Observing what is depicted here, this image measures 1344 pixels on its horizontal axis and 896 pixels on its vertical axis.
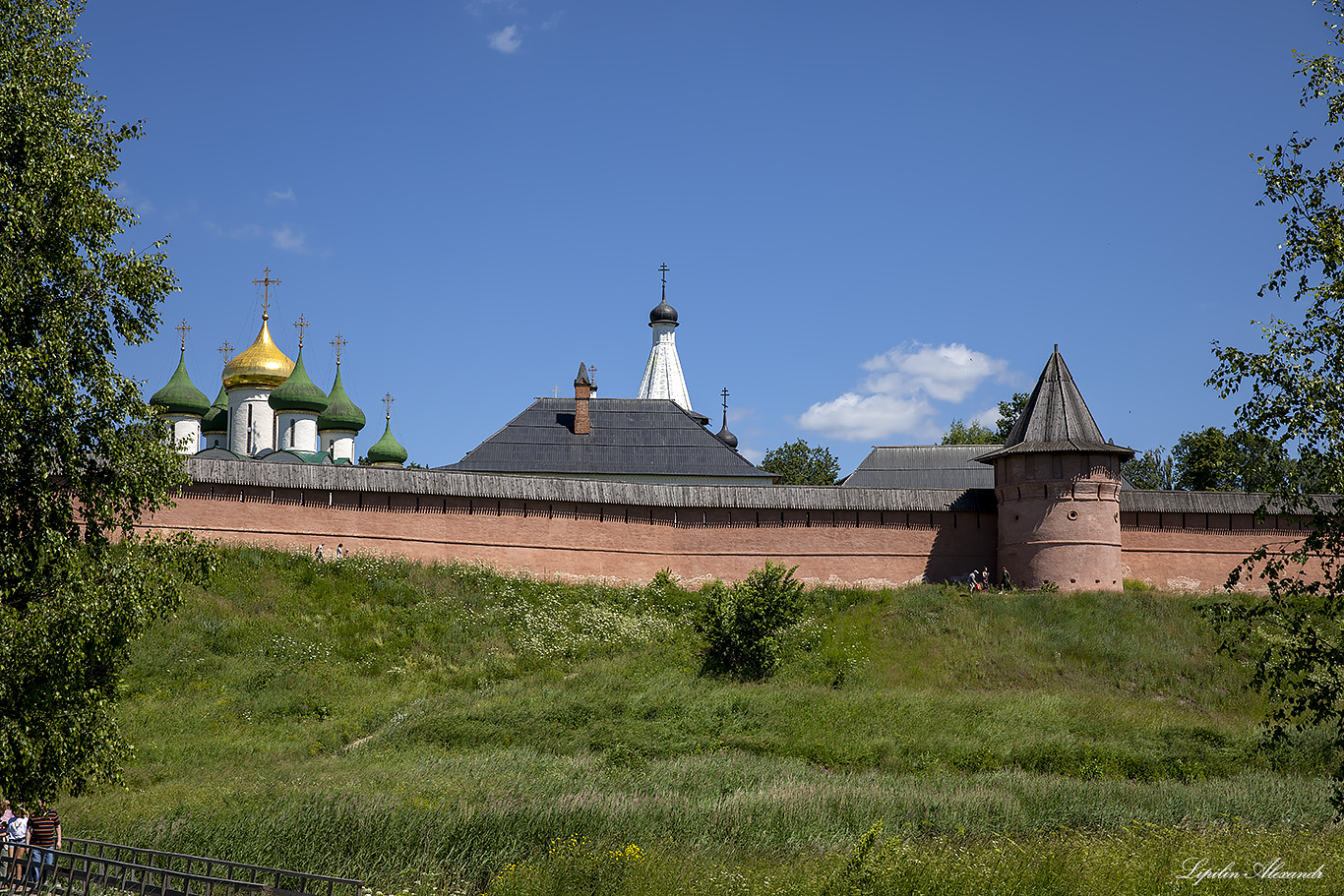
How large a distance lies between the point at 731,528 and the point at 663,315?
18.7 metres

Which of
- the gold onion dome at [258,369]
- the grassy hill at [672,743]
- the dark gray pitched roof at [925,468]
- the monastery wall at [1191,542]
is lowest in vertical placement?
the grassy hill at [672,743]

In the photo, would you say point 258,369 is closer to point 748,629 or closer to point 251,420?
point 251,420

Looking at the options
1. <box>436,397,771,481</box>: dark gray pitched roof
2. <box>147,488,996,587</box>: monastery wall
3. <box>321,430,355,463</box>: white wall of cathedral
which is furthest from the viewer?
<box>321,430,355,463</box>: white wall of cathedral

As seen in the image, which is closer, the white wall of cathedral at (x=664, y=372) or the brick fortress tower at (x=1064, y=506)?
the brick fortress tower at (x=1064, y=506)

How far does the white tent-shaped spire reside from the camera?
1499 inches

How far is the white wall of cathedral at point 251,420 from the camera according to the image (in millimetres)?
32062

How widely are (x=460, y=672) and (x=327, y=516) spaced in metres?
4.70

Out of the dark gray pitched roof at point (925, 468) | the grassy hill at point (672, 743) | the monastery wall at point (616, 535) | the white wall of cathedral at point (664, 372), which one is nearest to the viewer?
the grassy hill at point (672, 743)

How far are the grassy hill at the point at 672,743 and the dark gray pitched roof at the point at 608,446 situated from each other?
7462mm

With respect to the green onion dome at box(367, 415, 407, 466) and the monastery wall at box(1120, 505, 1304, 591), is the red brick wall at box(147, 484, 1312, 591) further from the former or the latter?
the green onion dome at box(367, 415, 407, 466)

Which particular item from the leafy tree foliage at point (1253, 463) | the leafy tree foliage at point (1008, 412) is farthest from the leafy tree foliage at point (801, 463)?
the leafy tree foliage at point (1253, 463)

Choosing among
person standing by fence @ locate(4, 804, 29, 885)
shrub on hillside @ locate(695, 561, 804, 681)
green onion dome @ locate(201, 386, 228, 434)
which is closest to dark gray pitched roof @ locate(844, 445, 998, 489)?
shrub on hillside @ locate(695, 561, 804, 681)

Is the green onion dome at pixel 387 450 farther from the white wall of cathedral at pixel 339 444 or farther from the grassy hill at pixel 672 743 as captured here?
the grassy hill at pixel 672 743

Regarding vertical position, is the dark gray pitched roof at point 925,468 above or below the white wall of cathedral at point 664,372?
below
